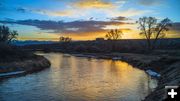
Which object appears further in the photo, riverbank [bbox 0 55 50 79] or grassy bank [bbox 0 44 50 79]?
grassy bank [bbox 0 44 50 79]

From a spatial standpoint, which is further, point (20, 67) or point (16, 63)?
point (16, 63)

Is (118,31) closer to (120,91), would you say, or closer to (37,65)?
(37,65)

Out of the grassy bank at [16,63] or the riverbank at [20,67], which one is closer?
the riverbank at [20,67]

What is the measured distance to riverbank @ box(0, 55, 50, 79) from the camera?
61.3 meters

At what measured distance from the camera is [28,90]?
134 ft

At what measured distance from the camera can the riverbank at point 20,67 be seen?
61350mm

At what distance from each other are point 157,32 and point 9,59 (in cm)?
7311

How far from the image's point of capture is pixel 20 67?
222ft

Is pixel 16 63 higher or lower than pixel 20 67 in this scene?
higher

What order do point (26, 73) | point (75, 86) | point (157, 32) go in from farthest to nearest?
point (157, 32) → point (26, 73) → point (75, 86)

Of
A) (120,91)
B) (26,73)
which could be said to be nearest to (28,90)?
(120,91)

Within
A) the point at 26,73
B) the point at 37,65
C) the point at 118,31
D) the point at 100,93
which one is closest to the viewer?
the point at 100,93

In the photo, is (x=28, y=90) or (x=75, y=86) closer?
(x=28, y=90)

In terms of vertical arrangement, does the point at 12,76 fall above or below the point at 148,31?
below
